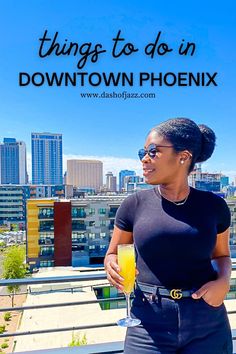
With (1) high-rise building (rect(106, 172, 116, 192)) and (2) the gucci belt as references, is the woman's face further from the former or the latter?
(1) high-rise building (rect(106, 172, 116, 192))

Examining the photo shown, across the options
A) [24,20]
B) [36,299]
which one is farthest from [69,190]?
[24,20]

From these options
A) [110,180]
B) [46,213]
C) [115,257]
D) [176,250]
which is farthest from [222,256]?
[110,180]

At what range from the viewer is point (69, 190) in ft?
104

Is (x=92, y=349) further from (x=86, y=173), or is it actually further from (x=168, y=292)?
(x=86, y=173)

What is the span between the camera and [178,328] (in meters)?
0.82

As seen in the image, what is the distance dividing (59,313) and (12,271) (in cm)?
627

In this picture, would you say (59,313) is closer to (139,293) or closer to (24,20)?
(24,20)

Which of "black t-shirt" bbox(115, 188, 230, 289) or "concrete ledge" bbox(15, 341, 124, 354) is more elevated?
"black t-shirt" bbox(115, 188, 230, 289)

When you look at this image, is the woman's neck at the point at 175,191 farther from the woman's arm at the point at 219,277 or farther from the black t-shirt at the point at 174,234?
the woman's arm at the point at 219,277

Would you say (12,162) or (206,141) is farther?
(12,162)

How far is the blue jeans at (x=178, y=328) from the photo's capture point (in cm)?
82

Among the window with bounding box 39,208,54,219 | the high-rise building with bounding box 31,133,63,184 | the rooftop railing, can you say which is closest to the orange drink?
the rooftop railing

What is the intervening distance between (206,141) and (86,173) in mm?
54536

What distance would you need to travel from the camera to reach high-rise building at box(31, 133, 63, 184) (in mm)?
69750
